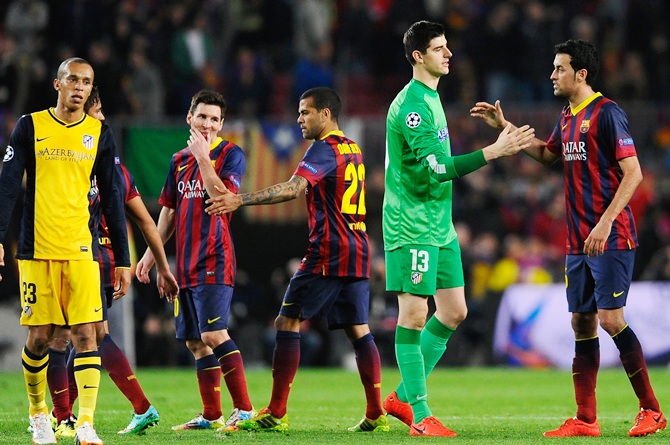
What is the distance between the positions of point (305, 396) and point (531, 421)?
3494 mm

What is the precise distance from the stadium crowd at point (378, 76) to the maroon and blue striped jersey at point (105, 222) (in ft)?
25.6


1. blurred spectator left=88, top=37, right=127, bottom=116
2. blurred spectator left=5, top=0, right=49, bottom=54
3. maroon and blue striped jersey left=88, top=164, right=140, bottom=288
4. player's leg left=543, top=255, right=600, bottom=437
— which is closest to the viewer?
player's leg left=543, top=255, right=600, bottom=437

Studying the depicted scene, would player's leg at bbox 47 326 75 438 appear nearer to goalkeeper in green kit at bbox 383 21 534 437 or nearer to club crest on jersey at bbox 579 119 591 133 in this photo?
goalkeeper in green kit at bbox 383 21 534 437

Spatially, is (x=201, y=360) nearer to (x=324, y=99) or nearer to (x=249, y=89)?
(x=324, y=99)

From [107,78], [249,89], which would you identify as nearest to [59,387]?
[107,78]

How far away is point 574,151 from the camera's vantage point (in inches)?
329

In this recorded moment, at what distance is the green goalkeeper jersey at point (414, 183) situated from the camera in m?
8.16

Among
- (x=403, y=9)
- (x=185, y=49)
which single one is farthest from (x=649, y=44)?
(x=185, y=49)

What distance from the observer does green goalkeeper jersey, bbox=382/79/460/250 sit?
26.8ft

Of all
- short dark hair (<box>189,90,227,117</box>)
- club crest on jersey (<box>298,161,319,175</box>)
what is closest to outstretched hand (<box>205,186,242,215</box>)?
club crest on jersey (<box>298,161,319,175</box>)

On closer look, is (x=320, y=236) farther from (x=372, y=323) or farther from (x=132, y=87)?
(x=132, y=87)

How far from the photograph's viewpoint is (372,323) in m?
17.3

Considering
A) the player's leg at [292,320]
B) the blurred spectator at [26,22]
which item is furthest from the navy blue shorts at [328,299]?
the blurred spectator at [26,22]

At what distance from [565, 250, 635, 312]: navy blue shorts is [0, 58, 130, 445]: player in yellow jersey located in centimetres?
313
